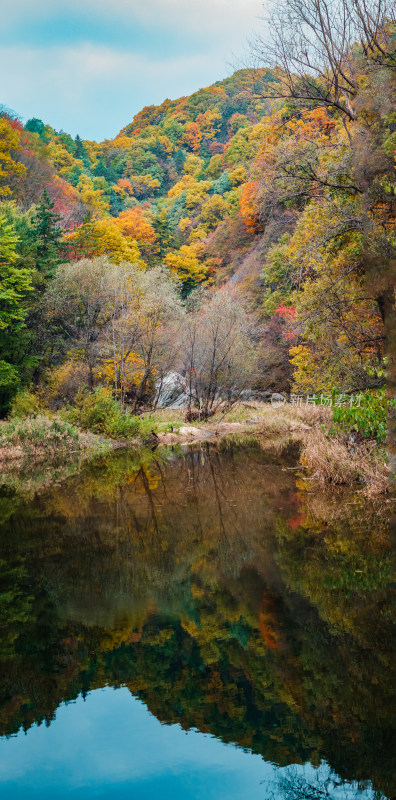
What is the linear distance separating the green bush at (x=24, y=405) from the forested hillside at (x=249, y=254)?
471mm

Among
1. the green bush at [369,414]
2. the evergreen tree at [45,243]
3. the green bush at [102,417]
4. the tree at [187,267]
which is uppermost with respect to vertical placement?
the tree at [187,267]

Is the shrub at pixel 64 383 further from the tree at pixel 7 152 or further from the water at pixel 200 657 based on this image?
the tree at pixel 7 152

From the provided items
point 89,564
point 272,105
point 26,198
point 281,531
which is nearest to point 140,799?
point 89,564

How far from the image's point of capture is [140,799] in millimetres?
3600

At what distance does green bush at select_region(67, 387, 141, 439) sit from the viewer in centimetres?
2355

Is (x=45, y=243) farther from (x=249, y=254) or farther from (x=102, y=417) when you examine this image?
(x=249, y=254)

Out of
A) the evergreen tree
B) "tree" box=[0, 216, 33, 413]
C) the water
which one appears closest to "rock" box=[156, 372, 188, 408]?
the evergreen tree

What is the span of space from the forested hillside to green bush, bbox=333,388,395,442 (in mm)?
Answer: 607

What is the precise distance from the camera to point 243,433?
87.2ft

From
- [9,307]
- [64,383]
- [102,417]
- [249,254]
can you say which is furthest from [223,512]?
[249,254]

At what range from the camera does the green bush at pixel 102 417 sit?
2355cm

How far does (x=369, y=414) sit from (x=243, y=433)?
15.1m

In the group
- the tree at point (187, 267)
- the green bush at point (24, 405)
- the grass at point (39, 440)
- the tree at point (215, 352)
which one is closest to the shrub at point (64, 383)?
the green bush at point (24, 405)

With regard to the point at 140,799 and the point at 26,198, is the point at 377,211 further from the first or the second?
the point at 26,198
